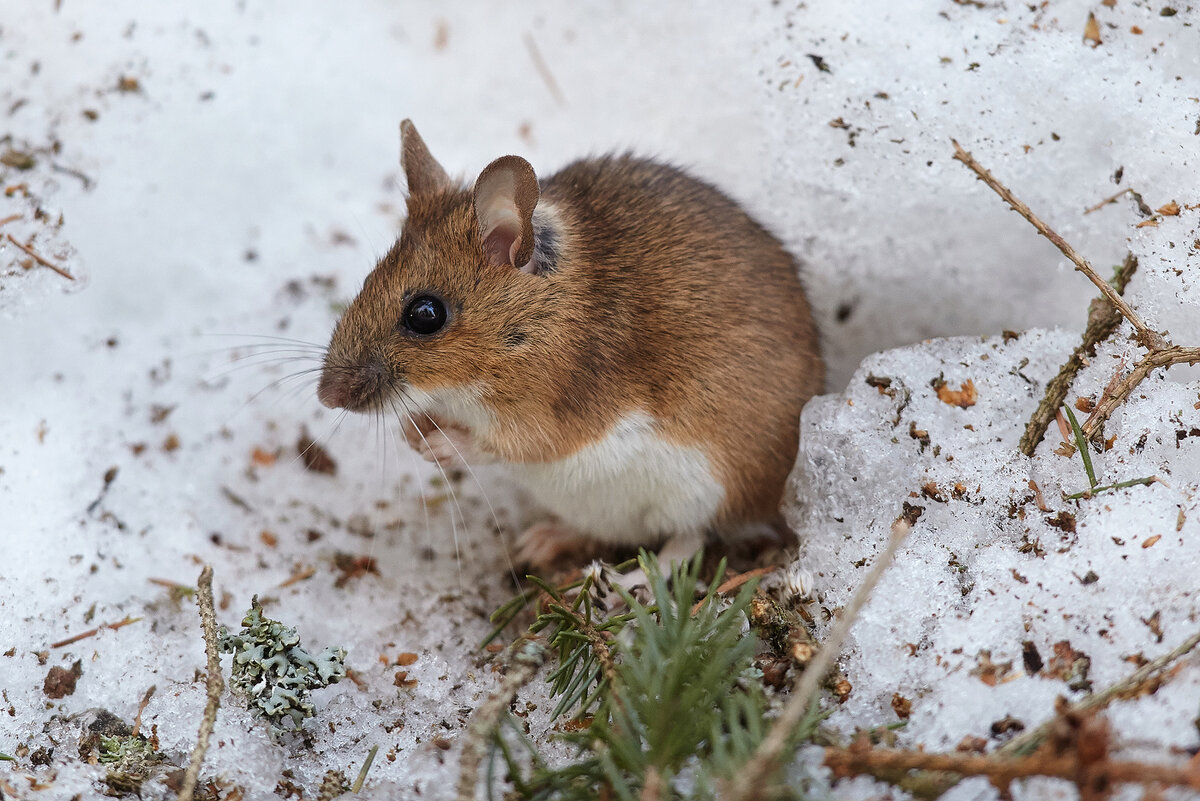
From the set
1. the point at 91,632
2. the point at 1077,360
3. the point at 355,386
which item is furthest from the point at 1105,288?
the point at 91,632

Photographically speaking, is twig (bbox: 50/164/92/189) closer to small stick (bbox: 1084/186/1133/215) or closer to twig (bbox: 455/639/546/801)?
twig (bbox: 455/639/546/801)

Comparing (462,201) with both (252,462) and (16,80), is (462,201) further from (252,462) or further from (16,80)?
(16,80)

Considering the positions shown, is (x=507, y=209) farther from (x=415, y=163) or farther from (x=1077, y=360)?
(x=1077, y=360)

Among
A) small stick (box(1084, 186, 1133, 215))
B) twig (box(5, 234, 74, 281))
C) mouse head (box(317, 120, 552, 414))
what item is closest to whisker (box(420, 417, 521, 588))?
mouse head (box(317, 120, 552, 414))

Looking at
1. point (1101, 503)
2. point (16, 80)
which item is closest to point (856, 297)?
point (1101, 503)

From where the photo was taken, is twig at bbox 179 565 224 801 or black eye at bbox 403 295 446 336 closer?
twig at bbox 179 565 224 801
